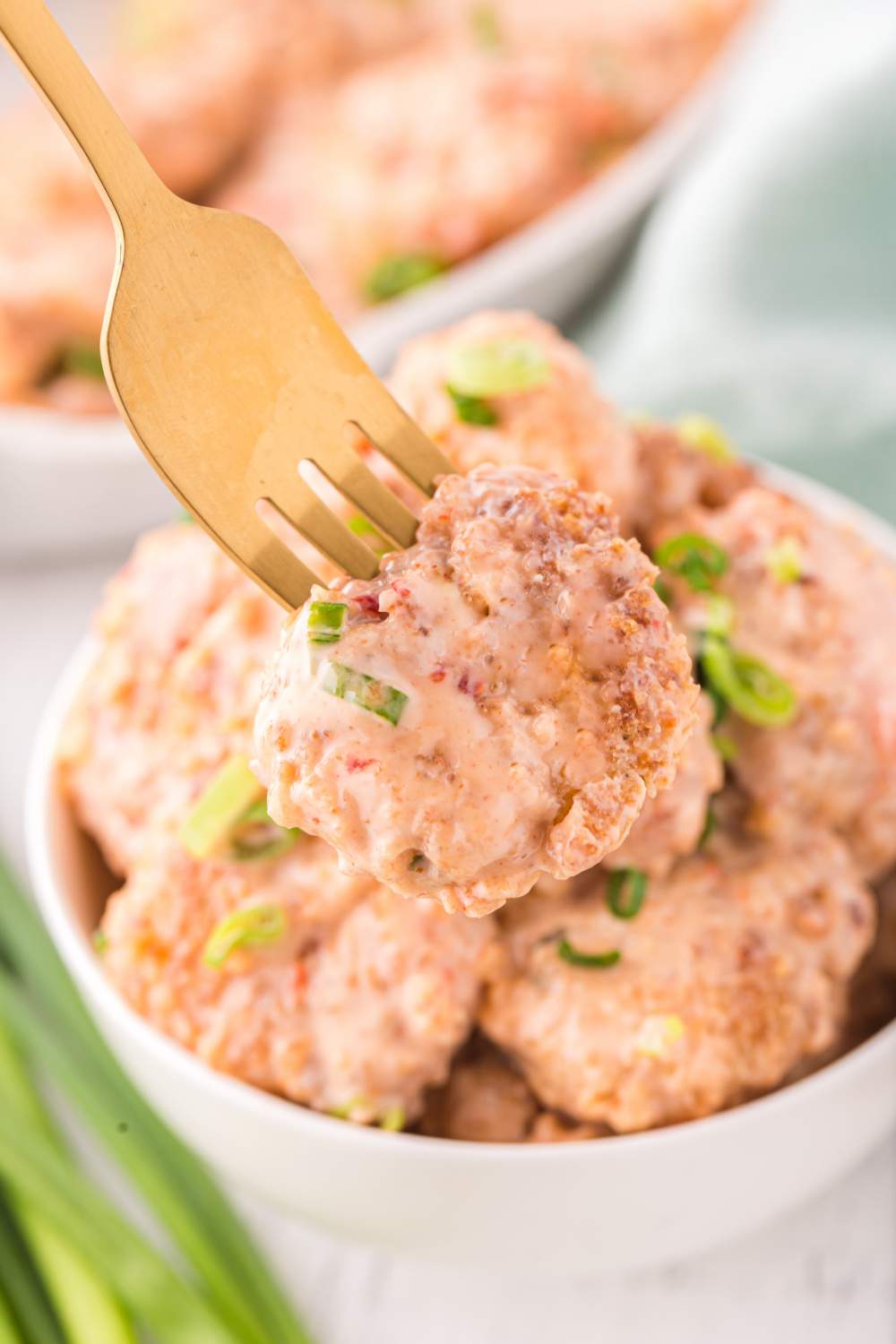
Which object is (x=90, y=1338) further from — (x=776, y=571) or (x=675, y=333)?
(x=675, y=333)

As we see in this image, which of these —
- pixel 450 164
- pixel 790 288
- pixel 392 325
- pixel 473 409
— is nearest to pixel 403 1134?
pixel 473 409

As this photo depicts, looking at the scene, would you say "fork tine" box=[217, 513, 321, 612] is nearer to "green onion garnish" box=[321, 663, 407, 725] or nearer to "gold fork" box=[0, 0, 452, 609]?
"gold fork" box=[0, 0, 452, 609]

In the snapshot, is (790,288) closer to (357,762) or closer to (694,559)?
(694,559)

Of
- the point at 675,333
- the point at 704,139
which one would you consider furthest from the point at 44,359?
the point at 704,139

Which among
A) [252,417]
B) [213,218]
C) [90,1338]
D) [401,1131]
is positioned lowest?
[90,1338]

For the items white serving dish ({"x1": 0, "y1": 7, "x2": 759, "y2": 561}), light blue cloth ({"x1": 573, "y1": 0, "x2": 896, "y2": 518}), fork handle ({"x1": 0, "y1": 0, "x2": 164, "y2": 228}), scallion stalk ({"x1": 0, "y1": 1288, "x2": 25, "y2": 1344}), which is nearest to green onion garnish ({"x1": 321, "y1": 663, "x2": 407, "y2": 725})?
fork handle ({"x1": 0, "y1": 0, "x2": 164, "y2": 228})

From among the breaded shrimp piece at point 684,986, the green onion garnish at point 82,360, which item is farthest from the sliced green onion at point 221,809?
the green onion garnish at point 82,360

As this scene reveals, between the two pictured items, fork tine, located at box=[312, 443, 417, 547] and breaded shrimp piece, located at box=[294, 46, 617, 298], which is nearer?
fork tine, located at box=[312, 443, 417, 547]
